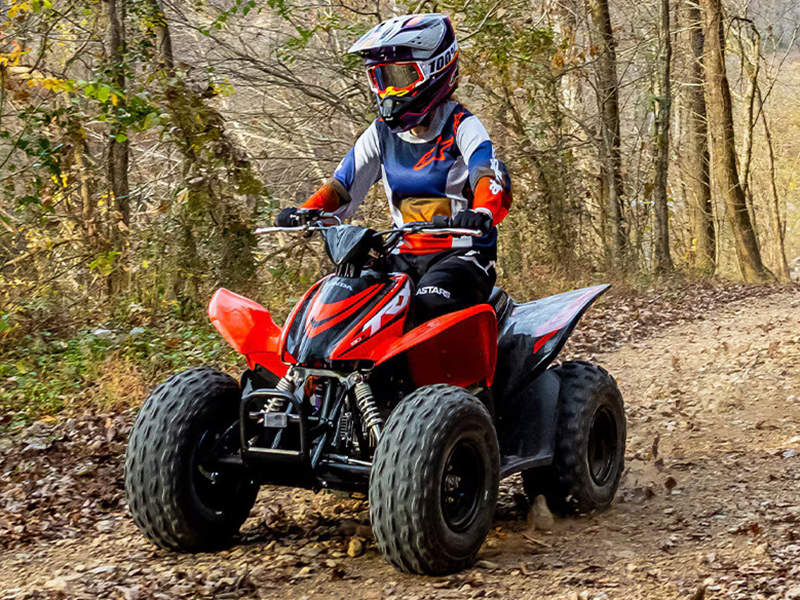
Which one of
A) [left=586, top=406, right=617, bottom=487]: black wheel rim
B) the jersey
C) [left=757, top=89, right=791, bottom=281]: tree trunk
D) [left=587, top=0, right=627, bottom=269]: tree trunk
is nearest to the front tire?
the jersey

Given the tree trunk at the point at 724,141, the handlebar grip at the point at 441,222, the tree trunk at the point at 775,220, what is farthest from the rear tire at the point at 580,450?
the tree trunk at the point at 775,220

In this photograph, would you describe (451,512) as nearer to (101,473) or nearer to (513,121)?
(101,473)

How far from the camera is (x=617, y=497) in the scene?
5281 millimetres

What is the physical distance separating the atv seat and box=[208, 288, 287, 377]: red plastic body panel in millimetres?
1172

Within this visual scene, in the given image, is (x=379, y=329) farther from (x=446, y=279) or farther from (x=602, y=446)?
(x=602, y=446)

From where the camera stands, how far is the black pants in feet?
14.0

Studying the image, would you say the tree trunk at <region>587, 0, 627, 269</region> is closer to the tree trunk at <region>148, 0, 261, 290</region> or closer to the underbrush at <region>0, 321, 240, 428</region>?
the tree trunk at <region>148, 0, 261, 290</region>

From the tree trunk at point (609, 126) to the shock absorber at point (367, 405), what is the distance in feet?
39.3

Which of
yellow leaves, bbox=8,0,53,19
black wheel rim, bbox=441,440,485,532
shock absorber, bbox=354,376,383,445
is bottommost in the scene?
black wheel rim, bbox=441,440,485,532

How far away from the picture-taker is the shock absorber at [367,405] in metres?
3.93

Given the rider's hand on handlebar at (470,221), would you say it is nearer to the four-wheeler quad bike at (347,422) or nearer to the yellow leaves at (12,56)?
the four-wheeler quad bike at (347,422)

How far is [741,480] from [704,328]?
21.0 ft

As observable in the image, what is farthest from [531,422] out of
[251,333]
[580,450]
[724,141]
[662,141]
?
[724,141]

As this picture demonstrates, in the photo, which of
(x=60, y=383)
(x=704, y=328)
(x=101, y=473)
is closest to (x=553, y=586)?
(x=101, y=473)
